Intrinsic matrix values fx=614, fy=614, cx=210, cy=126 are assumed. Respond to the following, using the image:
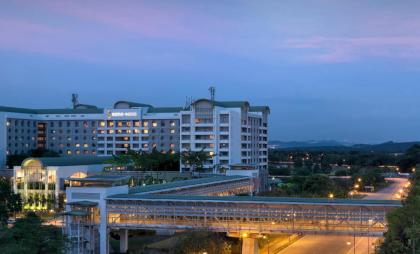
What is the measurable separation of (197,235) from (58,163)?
36.7 meters

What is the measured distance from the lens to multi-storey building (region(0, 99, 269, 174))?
3875 inches

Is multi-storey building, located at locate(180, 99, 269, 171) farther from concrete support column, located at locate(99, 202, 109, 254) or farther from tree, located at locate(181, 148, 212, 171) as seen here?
concrete support column, located at locate(99, 202, 109, 254)

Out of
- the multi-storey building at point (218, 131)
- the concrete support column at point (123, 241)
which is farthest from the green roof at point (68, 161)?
the concrete support column at point (123, 241)

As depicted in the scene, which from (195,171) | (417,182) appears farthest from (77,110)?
(417,182)

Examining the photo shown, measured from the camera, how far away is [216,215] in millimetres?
42969

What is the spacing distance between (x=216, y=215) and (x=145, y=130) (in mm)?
68013

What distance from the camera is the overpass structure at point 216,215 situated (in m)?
41.1

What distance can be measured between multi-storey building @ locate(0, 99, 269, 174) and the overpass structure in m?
50.3

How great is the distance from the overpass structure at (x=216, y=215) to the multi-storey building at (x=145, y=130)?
165ft

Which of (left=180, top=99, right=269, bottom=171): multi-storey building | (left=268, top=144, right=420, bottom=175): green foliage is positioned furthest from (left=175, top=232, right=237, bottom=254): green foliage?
(left=268, top=144, right=420, bottom=175): green foliage

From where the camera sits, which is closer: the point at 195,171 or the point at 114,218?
the point at 114,218

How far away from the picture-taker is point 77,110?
11500 centimetres

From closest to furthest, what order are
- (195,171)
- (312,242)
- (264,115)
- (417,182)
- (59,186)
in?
(417,182) → (312,242) → (59,186) → (195,171) → (264,115)

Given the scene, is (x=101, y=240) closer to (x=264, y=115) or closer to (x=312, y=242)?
(x=312, y=242)
